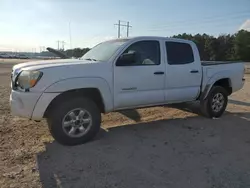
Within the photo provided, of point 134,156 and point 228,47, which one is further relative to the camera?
point 228,47

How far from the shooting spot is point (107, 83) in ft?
18.0

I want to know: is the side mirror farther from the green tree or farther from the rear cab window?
the green tree

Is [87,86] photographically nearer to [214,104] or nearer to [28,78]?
[28,78]

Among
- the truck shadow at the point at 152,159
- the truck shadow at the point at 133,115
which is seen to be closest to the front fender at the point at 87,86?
the truck shadow at the point at 152,159

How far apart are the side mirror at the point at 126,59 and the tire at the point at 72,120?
0.92 metres

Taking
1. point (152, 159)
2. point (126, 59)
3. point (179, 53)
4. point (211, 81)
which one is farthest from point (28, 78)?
point (211, 81)

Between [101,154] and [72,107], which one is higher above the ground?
[72,107]

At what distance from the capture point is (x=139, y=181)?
12.9 ft

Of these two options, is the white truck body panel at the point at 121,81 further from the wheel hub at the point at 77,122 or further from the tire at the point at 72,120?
the wheel hub at the point at 77,122

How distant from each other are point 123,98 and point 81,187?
92.3 inches

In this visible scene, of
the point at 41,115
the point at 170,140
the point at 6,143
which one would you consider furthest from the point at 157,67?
the point at 6,143

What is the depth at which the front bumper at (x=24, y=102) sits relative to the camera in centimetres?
485

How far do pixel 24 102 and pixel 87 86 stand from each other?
1.06 meters

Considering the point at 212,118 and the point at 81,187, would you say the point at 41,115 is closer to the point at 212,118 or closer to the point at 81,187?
the point at 81,187
